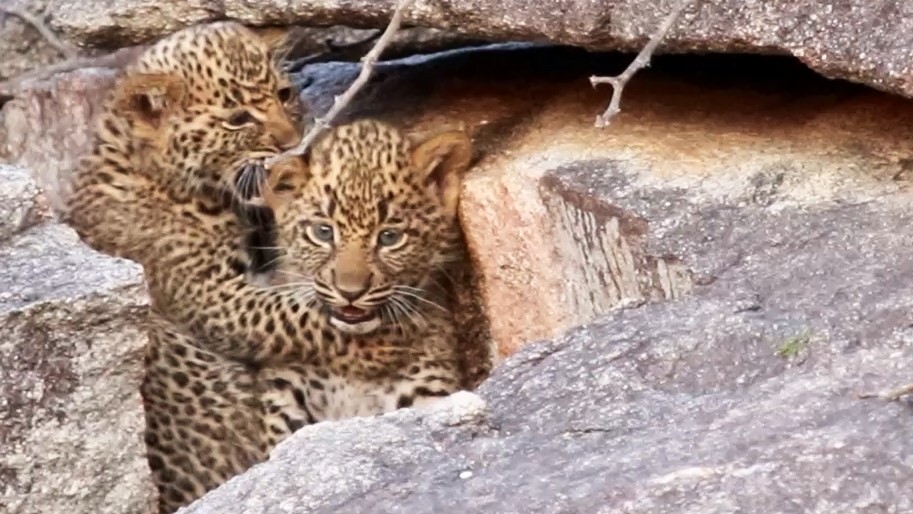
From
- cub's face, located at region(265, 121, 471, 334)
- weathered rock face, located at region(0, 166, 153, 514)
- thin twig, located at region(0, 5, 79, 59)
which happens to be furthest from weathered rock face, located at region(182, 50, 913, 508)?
thin twig, located at region(0, 5, 79, 59)

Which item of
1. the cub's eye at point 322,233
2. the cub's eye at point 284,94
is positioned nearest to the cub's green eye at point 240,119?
the cub's eye at point 284,94

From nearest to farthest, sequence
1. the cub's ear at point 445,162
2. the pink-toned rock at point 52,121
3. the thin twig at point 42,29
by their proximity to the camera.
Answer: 1. the cub's ear at point 445,162
2. the thin twig at point 42,29
3. the pink-toned rock at point 52,121

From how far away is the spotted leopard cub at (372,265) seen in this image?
534cm

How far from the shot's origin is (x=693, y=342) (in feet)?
12.9

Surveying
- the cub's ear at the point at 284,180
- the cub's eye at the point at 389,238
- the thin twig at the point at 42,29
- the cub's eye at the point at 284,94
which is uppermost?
the thin twig at the point at 42,29

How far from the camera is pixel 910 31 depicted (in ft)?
13.7

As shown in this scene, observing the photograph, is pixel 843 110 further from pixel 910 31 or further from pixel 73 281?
pixel 73 281

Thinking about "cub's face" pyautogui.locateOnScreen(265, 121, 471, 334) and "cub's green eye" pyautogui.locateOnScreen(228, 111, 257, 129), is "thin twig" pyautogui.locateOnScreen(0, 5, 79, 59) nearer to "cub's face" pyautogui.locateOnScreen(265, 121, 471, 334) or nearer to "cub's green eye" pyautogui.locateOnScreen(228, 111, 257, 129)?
"cub's green eye" pyautogui.locateOnScreen(228, 111, 257, 129)

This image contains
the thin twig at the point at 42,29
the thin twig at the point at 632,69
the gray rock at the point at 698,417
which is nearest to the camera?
the gray rock at the point at 698,417

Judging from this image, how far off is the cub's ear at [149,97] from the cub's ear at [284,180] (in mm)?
387

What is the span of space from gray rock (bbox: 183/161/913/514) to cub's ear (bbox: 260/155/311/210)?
1472 millimetres

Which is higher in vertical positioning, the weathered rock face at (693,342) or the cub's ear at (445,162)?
the cub's ear at (445,162)

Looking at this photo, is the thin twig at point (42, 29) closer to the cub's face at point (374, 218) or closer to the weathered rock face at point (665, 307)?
the weathered rock face at point (665, 307)

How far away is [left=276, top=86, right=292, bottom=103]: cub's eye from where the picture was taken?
18.9 ft
